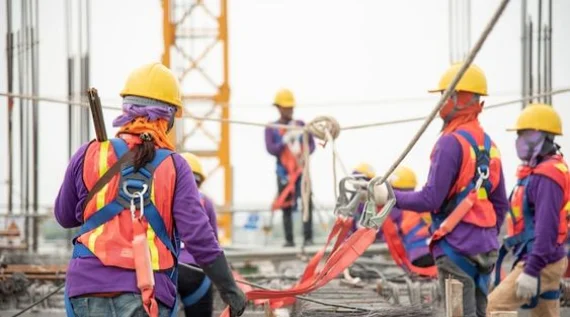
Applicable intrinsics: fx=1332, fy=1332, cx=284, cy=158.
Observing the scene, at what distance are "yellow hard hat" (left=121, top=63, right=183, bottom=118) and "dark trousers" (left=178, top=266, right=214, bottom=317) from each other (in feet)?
9.90

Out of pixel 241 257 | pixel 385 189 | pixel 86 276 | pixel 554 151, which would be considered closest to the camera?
pixel 86 276

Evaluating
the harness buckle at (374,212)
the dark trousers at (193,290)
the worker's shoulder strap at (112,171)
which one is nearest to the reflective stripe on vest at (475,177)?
the harness buckle at (374,212)

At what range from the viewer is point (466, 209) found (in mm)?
8312

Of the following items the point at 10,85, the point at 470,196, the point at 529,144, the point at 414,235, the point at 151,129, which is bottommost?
the point at 414,235

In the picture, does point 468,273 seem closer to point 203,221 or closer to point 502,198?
point 502,198

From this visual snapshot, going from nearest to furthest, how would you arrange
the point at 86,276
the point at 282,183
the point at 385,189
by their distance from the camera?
the point at 86,276 < the point at 385,189 < the point at 282,183

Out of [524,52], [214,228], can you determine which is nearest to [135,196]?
[214,228]

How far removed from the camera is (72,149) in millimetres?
19281

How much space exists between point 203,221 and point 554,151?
12.2 ft

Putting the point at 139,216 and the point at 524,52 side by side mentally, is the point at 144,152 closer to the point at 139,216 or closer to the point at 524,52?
the point at 139,216

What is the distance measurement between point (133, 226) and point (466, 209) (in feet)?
8.45

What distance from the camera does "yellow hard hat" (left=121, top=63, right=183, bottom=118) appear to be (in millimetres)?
6926

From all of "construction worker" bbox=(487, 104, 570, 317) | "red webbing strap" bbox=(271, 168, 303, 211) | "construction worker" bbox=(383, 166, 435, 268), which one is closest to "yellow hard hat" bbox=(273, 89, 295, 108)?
"red webbing strap" bbox=(271, 168, 303, 211)

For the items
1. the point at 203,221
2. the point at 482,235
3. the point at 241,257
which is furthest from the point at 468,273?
the point at 241,257
